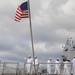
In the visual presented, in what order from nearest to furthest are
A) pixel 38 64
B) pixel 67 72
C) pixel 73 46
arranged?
1. pixel 67 72
2. pixel 38 64
3. pixel 73 46

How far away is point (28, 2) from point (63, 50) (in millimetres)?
13653

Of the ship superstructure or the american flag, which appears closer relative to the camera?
the american flag

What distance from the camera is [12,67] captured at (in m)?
30.0

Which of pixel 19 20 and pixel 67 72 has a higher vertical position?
pixel 19 20

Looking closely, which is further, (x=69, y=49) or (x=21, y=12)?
(x=69, y=49)

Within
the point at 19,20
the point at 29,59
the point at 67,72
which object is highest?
the point at 19,20

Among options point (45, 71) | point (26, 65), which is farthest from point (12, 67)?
point (45, 71)

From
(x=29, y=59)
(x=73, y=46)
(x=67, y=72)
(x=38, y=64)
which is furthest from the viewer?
(x=73, y=46)

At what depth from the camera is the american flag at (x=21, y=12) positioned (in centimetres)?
2663

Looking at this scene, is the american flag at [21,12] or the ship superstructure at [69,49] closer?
the american flag at [21,12]

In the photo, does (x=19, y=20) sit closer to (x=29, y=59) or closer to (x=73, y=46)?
(x=29, y=59)

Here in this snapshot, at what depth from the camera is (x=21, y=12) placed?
2698cm

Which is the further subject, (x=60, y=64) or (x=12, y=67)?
(x=12, y=67)

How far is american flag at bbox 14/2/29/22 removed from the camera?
26631mm
